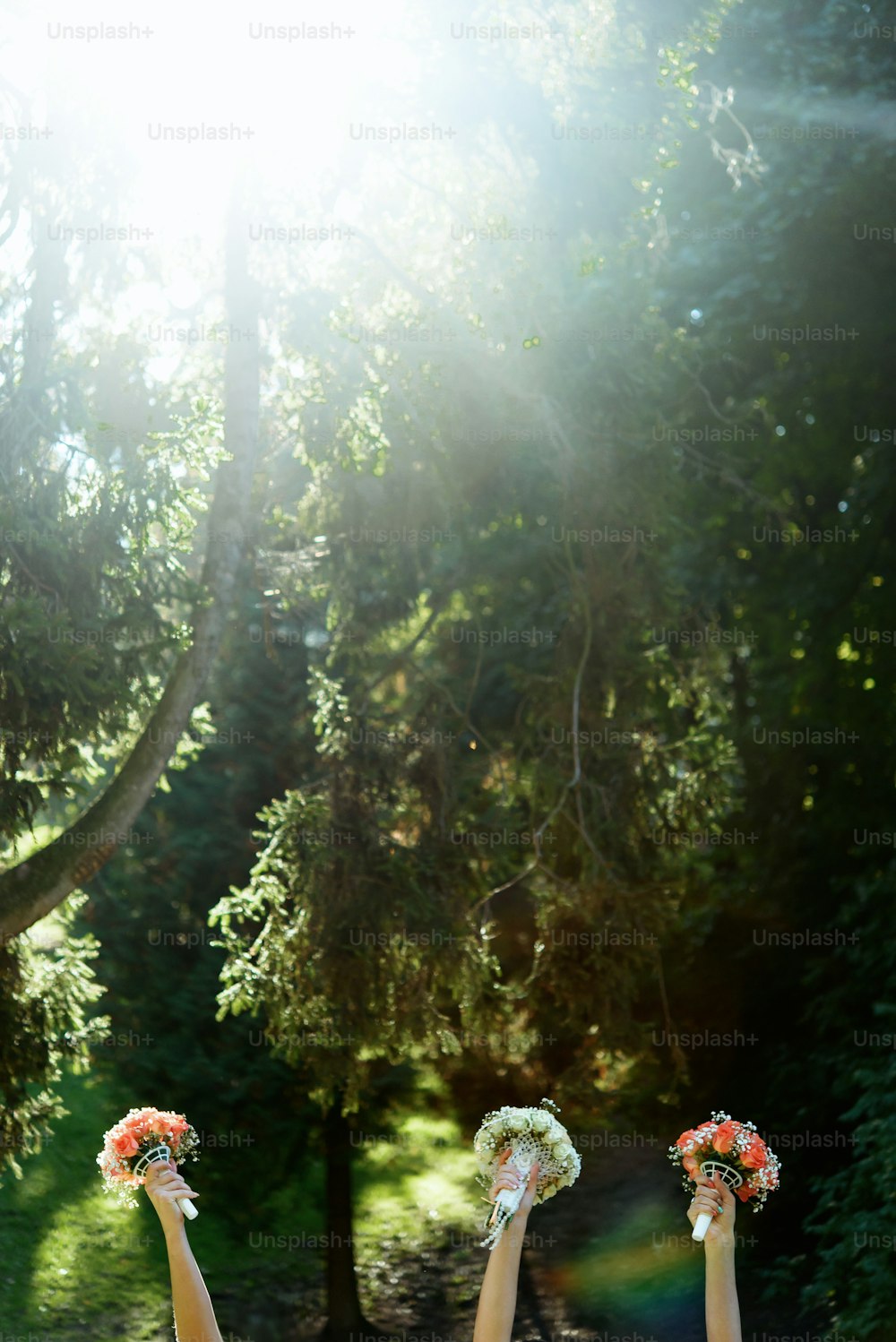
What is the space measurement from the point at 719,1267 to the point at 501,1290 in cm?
55

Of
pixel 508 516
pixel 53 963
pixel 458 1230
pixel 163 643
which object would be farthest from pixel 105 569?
pixel 458 1230

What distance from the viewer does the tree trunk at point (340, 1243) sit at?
1034 cm

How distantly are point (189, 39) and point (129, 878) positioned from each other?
25.8ft

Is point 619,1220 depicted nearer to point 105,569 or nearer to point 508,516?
point 508,516

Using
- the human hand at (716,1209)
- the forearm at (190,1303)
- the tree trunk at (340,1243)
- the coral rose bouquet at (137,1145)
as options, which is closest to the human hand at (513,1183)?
the human hand at (716,1209)

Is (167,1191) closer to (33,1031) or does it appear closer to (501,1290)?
(501,1290)

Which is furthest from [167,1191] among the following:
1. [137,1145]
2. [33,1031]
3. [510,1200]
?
[33,1031]

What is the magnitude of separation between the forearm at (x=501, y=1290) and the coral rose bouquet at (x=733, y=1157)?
652 mm

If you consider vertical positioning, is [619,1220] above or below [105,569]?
below

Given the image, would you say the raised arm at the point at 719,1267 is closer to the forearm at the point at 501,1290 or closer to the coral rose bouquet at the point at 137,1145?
the forearm at the point at 501,1290

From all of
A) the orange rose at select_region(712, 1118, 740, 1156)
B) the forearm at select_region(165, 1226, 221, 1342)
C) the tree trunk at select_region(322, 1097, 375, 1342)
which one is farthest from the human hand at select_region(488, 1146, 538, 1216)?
the tree trunk at select_region(322, 1097, 375, 1342)

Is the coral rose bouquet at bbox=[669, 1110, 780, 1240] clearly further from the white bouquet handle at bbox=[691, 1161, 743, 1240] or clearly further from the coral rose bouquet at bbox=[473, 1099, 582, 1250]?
the coral rose bouquet at bbox=[473, 1099, 582, 1250]

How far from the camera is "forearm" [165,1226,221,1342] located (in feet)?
10.1

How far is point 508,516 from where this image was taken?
433 inches
